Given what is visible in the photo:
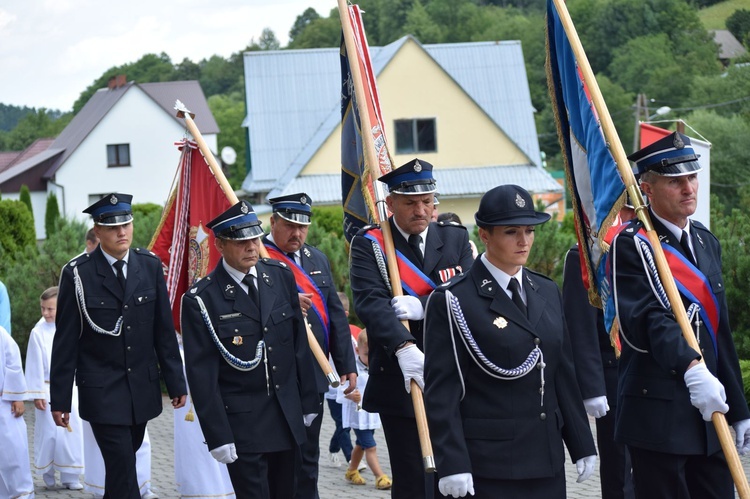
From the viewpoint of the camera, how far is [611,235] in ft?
23.6

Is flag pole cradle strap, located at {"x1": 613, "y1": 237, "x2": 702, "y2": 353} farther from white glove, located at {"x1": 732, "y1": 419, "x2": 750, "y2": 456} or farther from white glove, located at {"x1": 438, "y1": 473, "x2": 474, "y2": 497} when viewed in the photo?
white glove, located at {"x1": 438, "y1": 473, "x2": 474, "y2": 497}

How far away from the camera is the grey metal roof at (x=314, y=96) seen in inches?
1718

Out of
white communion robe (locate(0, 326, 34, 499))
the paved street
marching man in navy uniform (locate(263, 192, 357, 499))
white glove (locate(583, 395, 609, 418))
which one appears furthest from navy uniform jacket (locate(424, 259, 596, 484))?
white communion robe (locate(0, 326, 34, 499))

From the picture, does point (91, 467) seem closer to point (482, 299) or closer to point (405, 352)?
point (405, 352)

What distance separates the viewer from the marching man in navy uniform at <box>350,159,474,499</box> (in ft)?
22.9

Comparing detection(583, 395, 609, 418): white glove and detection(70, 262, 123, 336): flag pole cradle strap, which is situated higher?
detection(70, 262, 123, 336): flag pole cradle strap

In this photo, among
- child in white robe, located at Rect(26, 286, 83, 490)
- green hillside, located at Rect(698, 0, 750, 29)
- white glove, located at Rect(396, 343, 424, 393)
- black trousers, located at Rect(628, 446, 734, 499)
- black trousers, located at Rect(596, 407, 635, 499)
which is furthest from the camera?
green hillside, located at Rect(698, 0, 750, 29)

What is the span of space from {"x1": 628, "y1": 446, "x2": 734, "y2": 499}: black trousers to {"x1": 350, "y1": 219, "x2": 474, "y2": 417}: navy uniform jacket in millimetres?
1597

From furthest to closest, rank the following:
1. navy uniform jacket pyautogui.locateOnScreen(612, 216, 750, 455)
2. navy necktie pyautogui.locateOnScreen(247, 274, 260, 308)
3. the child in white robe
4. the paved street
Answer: the child in white robe, the paved street, navy necktie pyautogui.locateOnScreen(247, 274, 260, 308), navy uniform jacket pyautogui.locateOnScreen(612, 216, 750, 455)

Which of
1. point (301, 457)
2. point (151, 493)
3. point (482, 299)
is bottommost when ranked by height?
point (151, 493)

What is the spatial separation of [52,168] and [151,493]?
59.0m

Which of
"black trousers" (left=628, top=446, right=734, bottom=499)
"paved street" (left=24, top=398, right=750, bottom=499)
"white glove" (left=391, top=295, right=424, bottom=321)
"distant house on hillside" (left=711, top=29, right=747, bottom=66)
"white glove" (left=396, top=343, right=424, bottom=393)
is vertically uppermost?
"distant house on hillside" (left=711, top=29, right=747, bottom=66)

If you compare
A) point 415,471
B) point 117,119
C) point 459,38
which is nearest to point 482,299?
point 415,471

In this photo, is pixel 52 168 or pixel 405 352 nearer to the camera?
pixel 405 352
